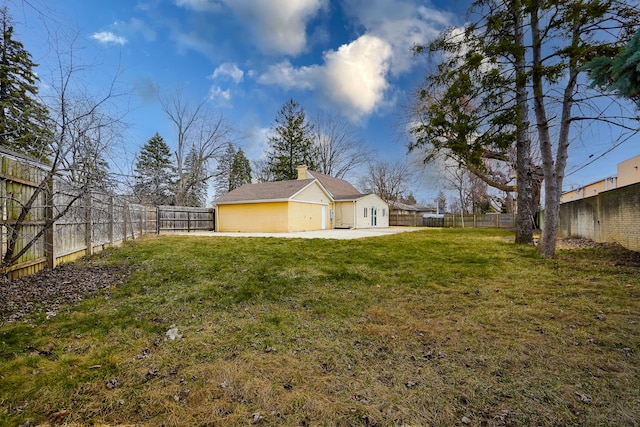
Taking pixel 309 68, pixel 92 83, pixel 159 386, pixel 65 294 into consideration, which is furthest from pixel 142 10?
pixel 309 68

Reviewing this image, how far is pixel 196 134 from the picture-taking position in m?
25.4

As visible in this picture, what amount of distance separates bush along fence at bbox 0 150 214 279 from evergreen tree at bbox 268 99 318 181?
2475cm

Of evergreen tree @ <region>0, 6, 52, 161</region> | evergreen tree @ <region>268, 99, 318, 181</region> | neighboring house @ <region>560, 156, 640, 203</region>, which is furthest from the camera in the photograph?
evergreen tree @ <region>268, 99, 318, 181</region>

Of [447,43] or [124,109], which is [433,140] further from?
[124,109]

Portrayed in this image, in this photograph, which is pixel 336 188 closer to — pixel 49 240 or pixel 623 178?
pixel 623 178

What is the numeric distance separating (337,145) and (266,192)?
16275 mm

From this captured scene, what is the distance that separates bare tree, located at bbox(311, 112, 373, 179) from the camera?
3247 centimetres

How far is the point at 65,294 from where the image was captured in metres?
4.29

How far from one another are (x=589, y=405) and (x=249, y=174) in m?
39.0

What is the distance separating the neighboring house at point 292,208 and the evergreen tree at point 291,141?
887cm

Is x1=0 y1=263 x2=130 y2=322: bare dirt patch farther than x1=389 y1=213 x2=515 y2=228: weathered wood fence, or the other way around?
x1=389 y1=213 x2=515 y2=228: weathered wood fence

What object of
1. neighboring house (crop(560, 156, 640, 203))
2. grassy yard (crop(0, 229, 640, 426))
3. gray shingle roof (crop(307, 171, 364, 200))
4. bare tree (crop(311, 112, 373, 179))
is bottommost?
grassy yard (crop(0, 229, 640, 426))

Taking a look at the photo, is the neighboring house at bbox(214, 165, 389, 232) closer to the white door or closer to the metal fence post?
the white door

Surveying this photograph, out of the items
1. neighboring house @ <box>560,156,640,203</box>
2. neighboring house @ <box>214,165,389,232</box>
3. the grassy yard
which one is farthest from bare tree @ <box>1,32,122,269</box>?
neighboring house @ <box>560,156,640,203</box>
